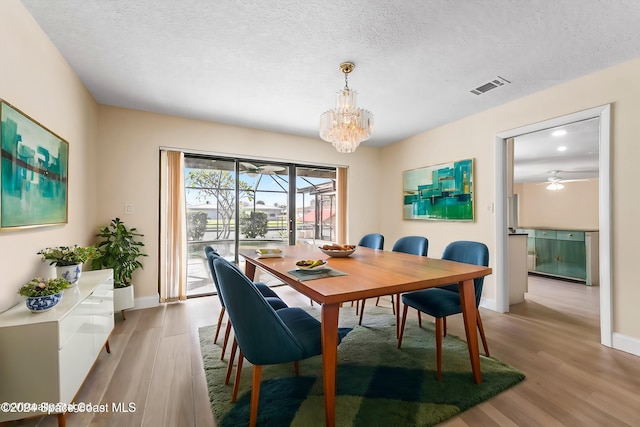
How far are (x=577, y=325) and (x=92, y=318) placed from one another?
14.2 ft

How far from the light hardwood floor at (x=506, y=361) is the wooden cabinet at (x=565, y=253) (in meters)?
1.74

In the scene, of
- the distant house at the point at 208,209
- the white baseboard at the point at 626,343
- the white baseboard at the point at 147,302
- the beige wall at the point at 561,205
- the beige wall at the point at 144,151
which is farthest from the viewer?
the beige wall at the point at 561,205

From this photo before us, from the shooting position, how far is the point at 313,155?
4469 millimetres

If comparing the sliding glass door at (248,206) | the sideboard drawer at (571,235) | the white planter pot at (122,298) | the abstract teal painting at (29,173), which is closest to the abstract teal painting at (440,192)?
the sliding glass door at (248,206)

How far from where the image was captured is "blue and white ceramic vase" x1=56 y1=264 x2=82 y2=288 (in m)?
1.85

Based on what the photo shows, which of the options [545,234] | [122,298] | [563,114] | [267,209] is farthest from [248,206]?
[545,234]

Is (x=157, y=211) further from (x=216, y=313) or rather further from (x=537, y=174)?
(x=537, y=174)

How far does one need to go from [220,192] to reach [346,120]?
94.8 inches

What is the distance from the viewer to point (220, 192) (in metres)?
3.98

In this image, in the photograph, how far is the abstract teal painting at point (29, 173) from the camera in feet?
→ 4.94

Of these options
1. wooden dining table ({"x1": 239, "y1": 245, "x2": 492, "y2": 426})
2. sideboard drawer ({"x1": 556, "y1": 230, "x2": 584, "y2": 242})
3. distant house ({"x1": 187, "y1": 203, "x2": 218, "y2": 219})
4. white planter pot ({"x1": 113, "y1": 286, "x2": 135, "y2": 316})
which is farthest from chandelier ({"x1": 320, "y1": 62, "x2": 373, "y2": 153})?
sideboard drawer ({"x1": 556, "y1": 230, "x2": 584, "y2": 242})

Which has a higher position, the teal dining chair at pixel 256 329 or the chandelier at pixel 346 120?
the chandelier at pixel 346 120

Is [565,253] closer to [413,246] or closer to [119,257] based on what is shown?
[413,246]

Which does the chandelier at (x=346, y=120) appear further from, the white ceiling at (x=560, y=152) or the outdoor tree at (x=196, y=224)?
the outdoor tree at (x=196, y=224)
